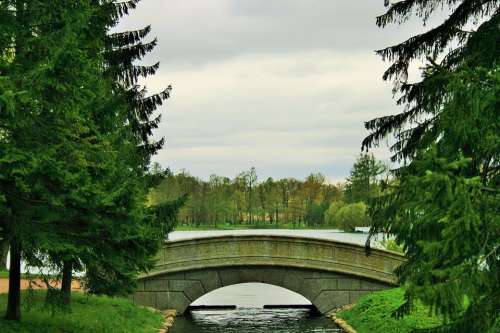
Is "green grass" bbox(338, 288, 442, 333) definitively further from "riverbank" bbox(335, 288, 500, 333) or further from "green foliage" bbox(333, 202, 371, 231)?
"green foliage" bbox(333, 202, 371, 231)

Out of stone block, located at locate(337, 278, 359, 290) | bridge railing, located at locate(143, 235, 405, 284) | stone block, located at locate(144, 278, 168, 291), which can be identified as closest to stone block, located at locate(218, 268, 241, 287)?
bridge railing, located at locate(143, 235, 405, 284)

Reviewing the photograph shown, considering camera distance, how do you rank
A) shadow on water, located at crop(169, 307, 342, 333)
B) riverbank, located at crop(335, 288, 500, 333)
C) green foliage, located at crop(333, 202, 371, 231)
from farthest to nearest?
green foliage, located at crop(333, 202, 371, 231) < shadow on water, located at crop(169, 307, 342, 333) < riverbank, located at crop(335, 288, 500, 333)

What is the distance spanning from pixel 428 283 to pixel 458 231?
424 mm

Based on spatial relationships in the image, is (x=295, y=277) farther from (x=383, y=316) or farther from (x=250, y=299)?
(x=250, y=299)

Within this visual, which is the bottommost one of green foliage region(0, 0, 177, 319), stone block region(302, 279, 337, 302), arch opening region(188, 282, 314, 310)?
arch opening region(188, 282, 314, 310)

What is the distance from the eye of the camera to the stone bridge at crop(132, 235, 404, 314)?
76.0 feet

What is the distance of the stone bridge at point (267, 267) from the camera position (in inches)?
912

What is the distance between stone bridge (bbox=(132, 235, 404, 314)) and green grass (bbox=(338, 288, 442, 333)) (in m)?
1.03

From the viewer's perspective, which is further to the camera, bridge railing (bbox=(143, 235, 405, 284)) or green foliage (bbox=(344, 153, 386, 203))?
green foliage (bbox=(344, 153, 386, 203))

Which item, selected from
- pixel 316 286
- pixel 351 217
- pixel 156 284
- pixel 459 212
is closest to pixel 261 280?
pixel 316 286

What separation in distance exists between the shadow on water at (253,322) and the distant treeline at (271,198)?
200 feet

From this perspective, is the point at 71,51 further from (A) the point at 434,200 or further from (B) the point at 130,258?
(A) the point at 434,200

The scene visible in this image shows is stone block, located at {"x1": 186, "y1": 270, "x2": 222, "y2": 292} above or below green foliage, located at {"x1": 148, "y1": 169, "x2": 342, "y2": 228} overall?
below

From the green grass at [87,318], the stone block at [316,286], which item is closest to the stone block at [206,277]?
the green grass at [87,318]
